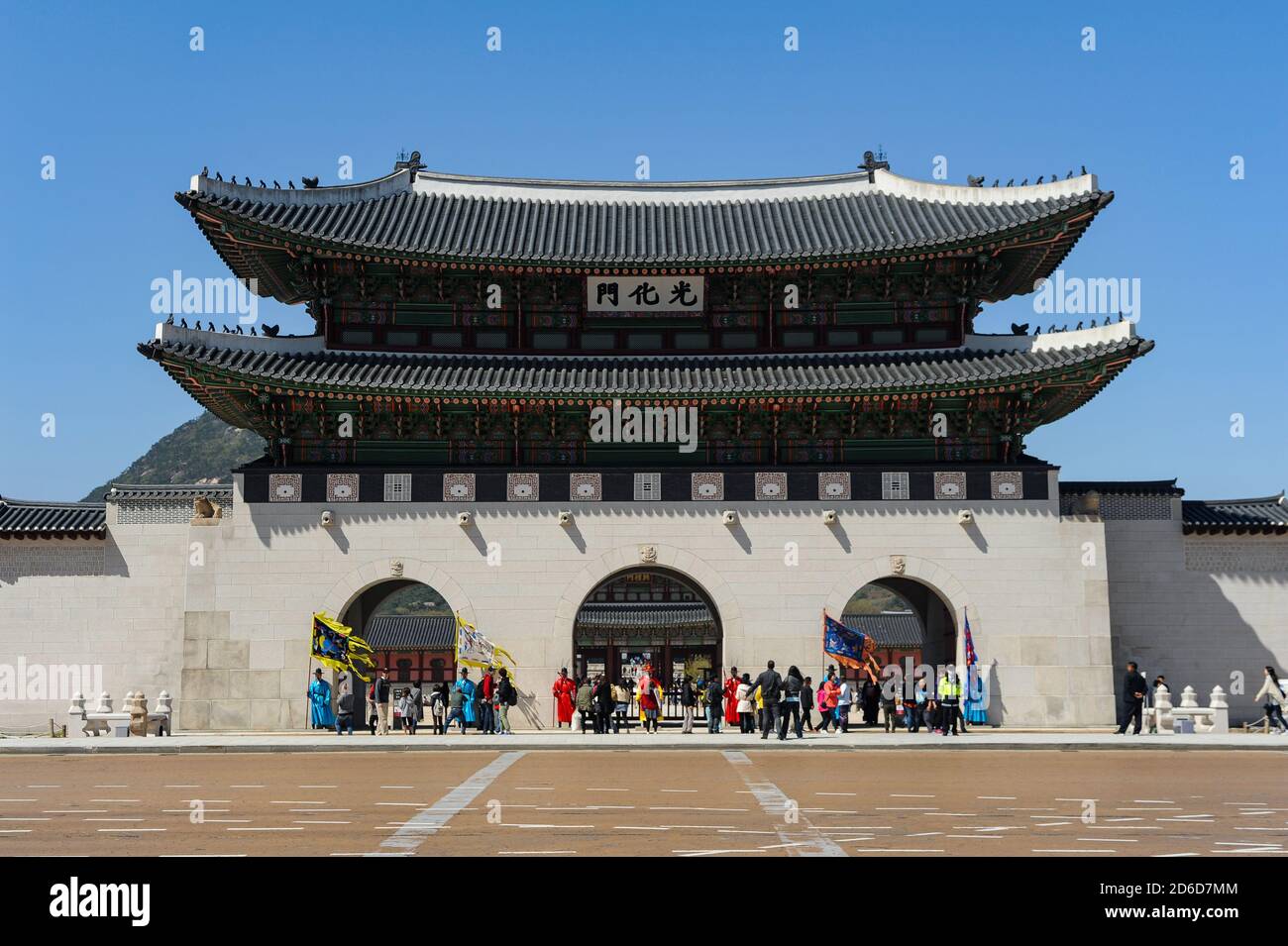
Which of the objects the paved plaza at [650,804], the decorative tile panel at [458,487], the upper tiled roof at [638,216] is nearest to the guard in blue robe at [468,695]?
the decorative tile panel at [458,487]

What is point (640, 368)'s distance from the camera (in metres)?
36.6

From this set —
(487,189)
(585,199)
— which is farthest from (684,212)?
(487,189)

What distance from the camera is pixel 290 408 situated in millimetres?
35312

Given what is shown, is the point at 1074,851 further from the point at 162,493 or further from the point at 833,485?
the point at 162,493

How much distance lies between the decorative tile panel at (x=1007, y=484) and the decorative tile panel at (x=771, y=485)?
557 cm

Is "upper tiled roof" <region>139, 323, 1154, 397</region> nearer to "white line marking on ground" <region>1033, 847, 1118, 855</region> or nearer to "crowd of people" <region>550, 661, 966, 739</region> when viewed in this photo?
"crowd of people" <region>550, 661, 966, 739</region>

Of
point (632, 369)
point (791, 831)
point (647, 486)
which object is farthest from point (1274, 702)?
point (791, 831)

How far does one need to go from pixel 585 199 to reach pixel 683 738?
19.3m

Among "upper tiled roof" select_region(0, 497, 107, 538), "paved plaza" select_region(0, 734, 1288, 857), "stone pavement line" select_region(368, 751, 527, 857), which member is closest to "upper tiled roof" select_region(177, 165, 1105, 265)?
"upper tiled roof" select_region(0, 497, 107, 538)

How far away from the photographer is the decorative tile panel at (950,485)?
3550cm

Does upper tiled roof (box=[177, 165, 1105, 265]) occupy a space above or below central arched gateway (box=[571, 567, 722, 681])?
above

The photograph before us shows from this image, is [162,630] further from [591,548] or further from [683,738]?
[683,738]

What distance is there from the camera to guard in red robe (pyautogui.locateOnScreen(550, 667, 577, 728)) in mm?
33406

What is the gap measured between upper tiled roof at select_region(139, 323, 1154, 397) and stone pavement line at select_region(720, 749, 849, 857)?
15929mm
